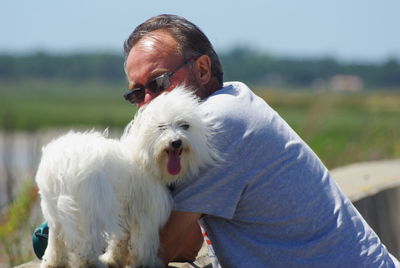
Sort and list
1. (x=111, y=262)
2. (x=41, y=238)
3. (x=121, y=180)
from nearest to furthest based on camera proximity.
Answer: (x=121, y=180) → (x=111, y=262) → (x=41, y=238)

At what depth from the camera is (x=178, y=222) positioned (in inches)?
134

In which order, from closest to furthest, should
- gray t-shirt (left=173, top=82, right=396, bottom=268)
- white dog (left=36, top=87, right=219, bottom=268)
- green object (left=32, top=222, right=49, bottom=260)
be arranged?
white dog (left=36, top=87, right=219, bottom=268)
gray t-shirt (left=173, top=82, right=396, bottom=268)
green object (left=32, top=222, right=49, bottom=260)

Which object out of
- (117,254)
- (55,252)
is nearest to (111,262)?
(117,254)

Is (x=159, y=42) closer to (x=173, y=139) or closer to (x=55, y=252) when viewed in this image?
(x=173, y=139)

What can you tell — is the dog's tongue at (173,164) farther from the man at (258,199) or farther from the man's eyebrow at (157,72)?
the man's eyebrow at (157,72)

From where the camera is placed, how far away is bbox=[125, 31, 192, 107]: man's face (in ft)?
11.6

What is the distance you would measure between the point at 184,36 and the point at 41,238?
1172mm

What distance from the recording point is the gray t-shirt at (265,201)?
333 cm

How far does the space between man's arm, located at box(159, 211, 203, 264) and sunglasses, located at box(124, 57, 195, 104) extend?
58 cm

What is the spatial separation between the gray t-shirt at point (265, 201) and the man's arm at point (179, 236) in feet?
0.16

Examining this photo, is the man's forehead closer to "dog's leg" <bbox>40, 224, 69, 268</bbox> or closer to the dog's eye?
the dog's eye

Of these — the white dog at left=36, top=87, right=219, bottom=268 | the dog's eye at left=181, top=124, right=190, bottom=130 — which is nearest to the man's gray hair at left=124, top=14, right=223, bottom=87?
the white dog at left=36, top=87, right=219, bottom=268

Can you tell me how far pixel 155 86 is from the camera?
3588mm

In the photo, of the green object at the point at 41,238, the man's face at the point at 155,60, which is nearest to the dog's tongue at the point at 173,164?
the man's face at the point at 155,60
